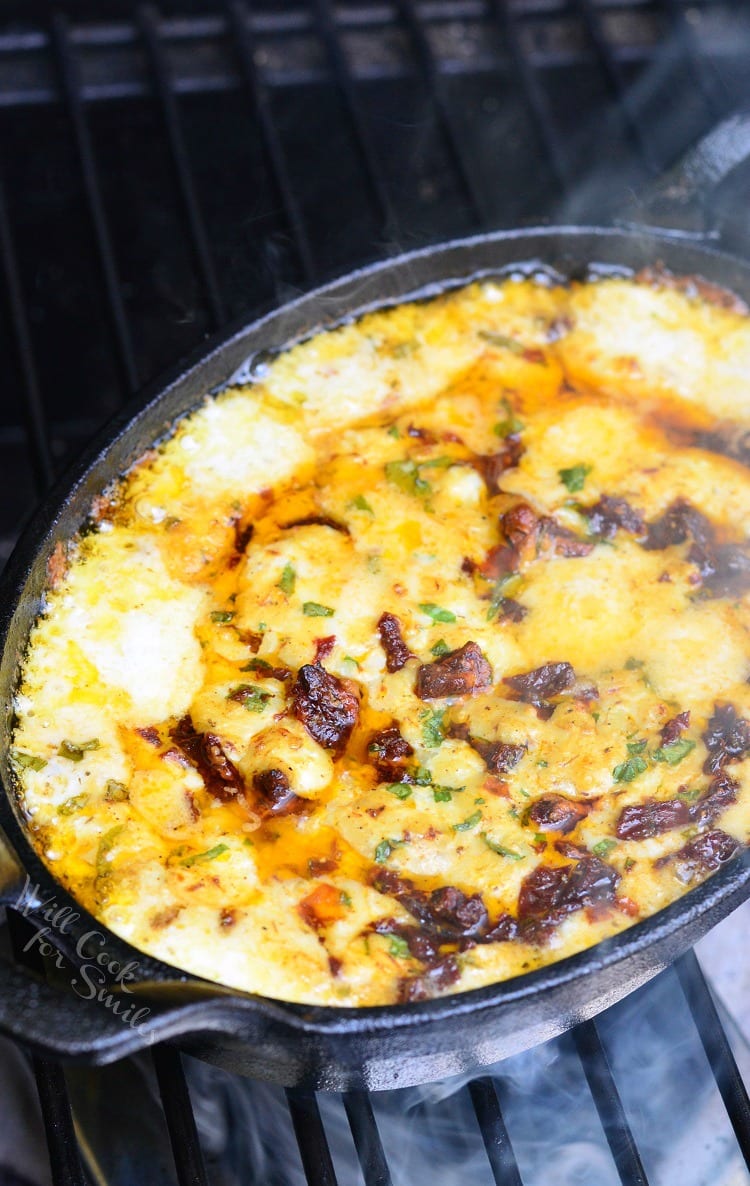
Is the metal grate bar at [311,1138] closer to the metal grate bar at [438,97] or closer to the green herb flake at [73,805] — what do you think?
the green herb flake at [73,805]

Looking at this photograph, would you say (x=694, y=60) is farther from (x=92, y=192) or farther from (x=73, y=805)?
(x=73, y=805)

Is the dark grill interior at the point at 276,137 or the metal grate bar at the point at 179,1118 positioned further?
the dark grill interior at the point at 276,137

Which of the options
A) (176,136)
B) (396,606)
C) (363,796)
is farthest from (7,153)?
(363,796)

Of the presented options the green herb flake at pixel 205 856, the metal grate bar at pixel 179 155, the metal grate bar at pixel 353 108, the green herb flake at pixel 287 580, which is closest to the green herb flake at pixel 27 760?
the green herb flake at pixel 205 856

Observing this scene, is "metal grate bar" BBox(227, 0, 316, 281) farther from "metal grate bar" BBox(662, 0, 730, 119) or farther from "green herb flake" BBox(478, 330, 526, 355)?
"metal grate bar" BBox(662, 0, 730, 119)

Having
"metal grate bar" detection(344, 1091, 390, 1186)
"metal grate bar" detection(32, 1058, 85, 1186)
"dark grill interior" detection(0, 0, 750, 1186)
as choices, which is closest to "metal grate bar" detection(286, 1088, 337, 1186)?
"metal grate bar" detection(344, 1091, 390, 1186)

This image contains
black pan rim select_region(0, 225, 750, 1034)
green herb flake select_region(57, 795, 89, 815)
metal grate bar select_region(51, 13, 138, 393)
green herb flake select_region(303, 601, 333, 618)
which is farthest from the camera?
metal grate bar select_region(51, 13, 138, 393)

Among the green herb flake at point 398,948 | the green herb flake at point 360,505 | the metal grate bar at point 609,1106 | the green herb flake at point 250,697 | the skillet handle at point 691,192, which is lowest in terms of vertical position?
the metal grate bar at point 609,1106
